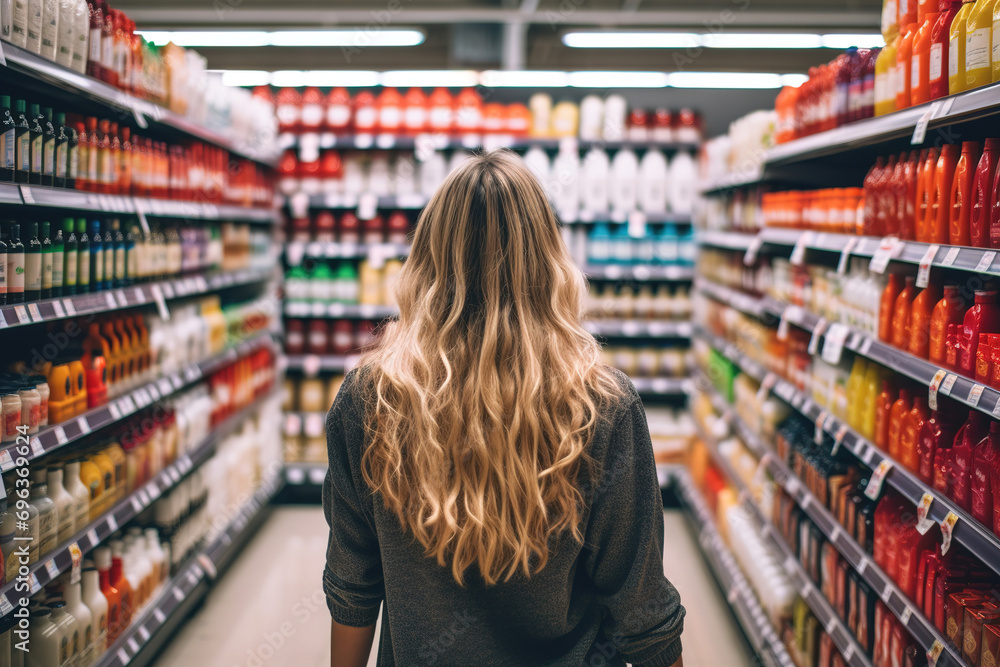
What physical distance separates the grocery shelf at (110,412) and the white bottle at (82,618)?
0.48 meters

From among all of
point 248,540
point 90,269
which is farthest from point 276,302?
point 90,269

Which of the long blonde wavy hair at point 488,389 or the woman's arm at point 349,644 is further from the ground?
the long blonde wavy hair at point 488,389

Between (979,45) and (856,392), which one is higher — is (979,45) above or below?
above

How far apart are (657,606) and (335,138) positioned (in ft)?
14.6

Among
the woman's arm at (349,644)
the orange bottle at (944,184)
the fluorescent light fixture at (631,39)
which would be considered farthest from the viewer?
the fluorescent light fixture at (631,39)

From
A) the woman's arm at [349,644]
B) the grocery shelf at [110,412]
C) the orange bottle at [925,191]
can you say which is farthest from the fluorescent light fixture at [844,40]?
the woman's arm at [349,644]

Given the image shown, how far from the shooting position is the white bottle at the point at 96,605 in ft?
8.63

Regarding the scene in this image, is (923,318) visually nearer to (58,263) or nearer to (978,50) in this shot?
(978,50)

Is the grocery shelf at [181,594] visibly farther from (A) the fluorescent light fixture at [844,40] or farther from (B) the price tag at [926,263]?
(A) the fluorescent light fixture at [844,40]

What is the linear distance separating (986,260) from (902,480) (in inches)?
30.3

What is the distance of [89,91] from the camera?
2.46 metres

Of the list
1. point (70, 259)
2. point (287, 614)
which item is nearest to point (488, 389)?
point (70, 259)

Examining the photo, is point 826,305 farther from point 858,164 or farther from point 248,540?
point 248,540

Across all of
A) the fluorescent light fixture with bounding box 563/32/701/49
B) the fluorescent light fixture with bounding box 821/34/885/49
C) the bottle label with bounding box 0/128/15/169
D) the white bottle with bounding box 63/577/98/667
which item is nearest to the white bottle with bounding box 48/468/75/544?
the white bottle with bounding box 63/577/98/667
